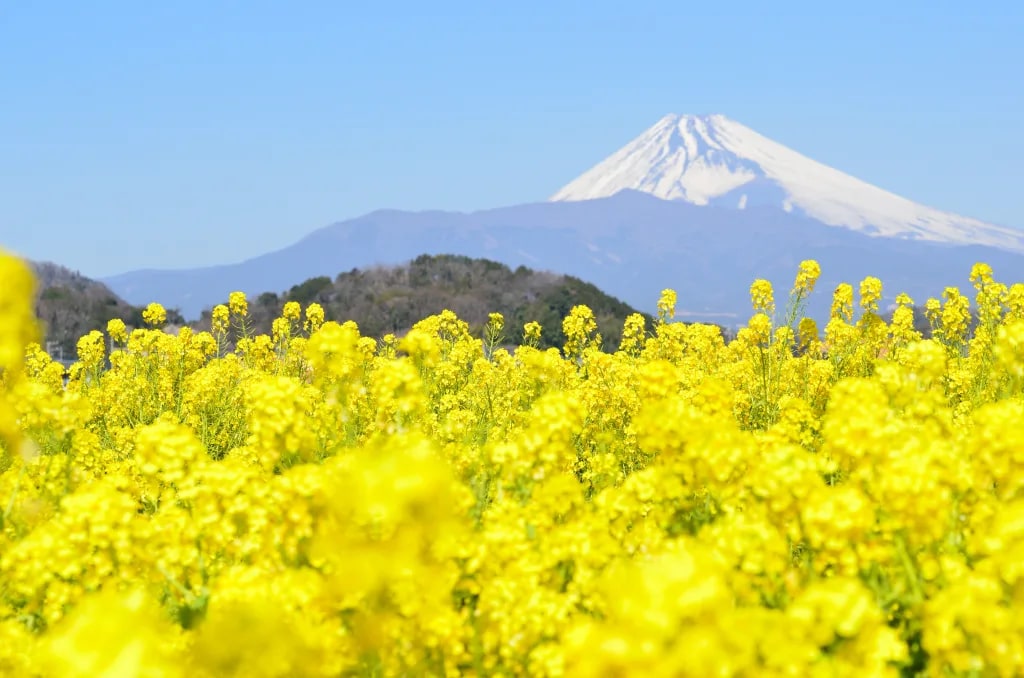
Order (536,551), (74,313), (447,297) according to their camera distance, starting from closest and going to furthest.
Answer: (536,551), (74,313), (447,297)

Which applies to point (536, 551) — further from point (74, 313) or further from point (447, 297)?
point (447, 297)

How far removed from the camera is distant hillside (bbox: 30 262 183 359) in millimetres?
31334

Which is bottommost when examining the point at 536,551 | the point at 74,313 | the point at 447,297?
the point at 447,297

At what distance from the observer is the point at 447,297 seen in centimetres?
4072

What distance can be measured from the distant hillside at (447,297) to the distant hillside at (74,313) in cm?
323

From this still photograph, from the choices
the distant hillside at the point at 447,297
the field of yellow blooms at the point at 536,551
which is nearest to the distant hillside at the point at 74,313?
the distant hillside at the point at 447,297

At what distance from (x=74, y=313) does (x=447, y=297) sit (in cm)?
1444

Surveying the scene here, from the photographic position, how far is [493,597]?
10.7ft

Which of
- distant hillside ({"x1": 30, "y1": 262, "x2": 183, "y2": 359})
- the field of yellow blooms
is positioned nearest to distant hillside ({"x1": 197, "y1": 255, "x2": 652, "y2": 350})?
distant hillside ({"x1": 30, "y1": 262, "x2": 183, "y2": 359})

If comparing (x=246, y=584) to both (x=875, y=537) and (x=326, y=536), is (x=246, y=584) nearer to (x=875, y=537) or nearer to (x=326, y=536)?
(x=326, y=536)

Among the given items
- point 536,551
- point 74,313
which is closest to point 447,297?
point 74,313

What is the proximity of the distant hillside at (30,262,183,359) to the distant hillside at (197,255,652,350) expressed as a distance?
323 centimetres

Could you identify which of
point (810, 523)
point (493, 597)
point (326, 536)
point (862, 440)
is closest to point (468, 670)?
point (493, 597)

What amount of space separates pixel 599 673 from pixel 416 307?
3570cm
